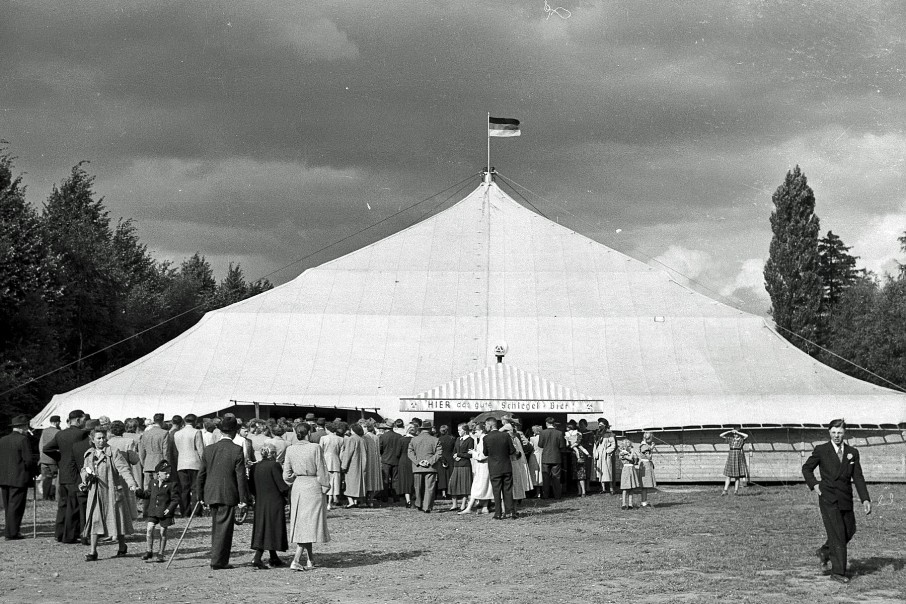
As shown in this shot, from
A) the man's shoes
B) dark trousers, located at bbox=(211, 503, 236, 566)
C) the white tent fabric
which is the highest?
the white tent fabric

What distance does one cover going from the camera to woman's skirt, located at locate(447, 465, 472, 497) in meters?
21.0

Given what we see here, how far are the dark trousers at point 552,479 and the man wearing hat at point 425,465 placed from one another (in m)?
3.12

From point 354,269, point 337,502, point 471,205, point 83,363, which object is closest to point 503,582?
point 337,502

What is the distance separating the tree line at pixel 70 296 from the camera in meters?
36.1

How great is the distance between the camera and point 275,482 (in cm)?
1243

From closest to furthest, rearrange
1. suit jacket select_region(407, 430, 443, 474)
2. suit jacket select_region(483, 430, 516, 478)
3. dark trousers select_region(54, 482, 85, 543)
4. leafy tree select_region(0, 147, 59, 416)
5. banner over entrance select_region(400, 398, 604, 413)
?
dark trousers select_region(54, 482, 85, 543) → suit jacket select_region(483, 430, 516, 478) → suit jacket select_region(407, 430, 443, 474) → banner over entrance select_region(400, 398, 604, 413) → leafy tree select_region(0, 147, 59, 416)

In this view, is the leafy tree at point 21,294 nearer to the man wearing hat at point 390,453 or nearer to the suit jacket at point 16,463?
the man wearing hat at point 390,453

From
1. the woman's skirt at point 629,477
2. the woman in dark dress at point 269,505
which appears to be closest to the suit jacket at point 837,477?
the woman in dark dress at point 269,505

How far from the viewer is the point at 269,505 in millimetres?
12484

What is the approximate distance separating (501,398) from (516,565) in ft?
41.8

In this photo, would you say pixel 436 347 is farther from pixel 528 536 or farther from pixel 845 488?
pixel 845 488

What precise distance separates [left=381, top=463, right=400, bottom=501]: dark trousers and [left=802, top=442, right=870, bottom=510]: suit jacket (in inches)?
461

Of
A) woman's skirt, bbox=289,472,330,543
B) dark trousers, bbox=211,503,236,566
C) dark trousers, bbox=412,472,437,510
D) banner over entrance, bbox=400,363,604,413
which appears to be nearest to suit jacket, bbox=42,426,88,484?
dark trousers, bbox=211,503,236,566

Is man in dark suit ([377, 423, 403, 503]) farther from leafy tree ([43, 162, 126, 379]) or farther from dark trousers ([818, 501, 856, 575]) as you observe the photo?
leafy tree ([43, 162, 126, 379])
